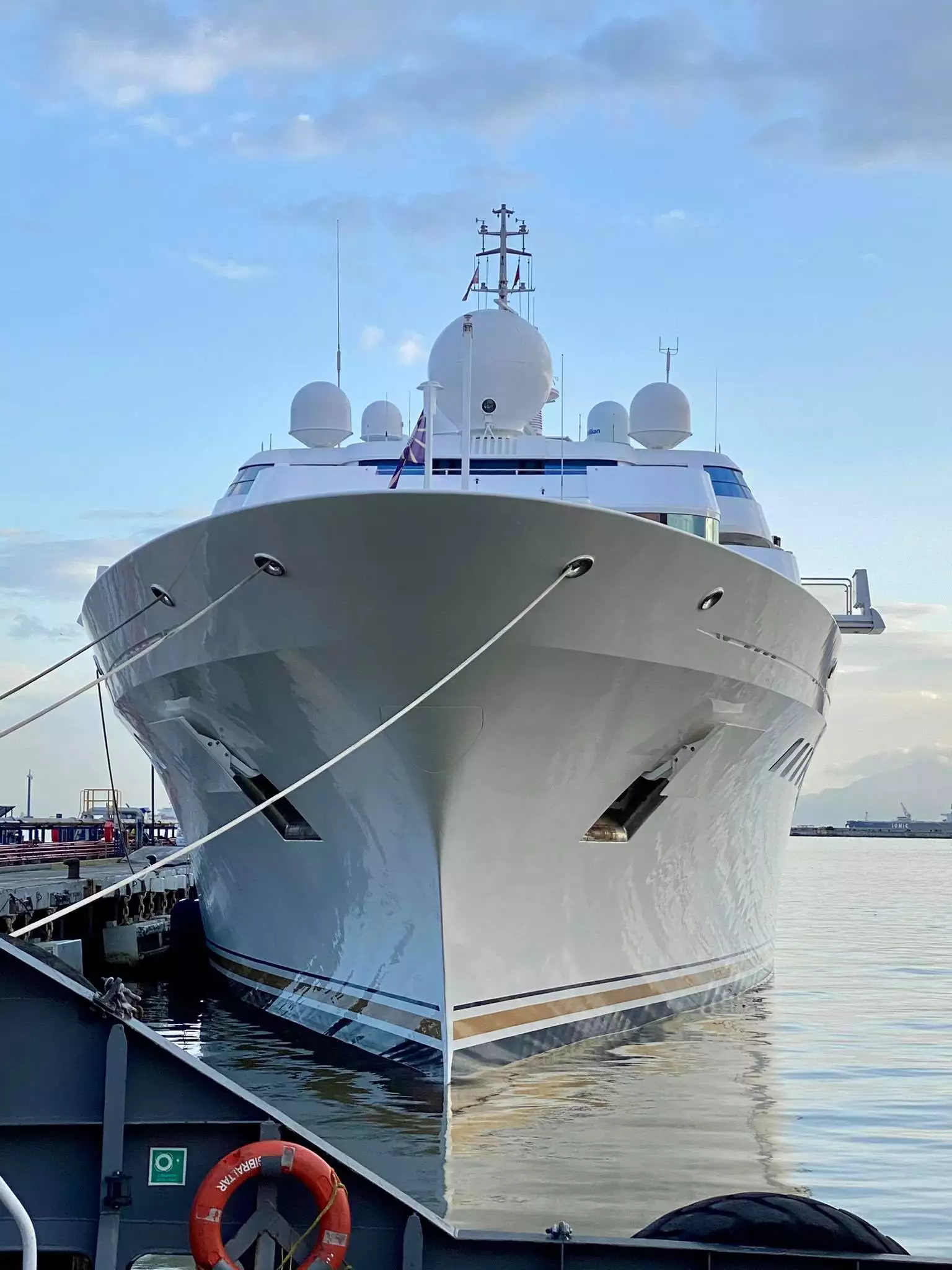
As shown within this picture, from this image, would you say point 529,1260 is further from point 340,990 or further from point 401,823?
point 340,990

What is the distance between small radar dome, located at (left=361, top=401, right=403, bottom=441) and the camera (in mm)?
19734

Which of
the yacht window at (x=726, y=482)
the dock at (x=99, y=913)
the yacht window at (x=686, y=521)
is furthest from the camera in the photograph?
the dock at (x=99, y=913)

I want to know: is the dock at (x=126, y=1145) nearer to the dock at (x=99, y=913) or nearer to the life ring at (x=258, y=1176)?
the life ring at (x=258, y=1176)

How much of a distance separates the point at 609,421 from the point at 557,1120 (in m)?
12.5

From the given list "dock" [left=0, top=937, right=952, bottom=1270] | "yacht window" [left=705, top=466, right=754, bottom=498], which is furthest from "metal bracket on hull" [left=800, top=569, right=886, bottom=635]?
"dock" [left=0, top=937, right=952, bottom=1270]

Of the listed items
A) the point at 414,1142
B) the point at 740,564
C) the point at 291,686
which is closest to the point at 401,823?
the point at 291,686

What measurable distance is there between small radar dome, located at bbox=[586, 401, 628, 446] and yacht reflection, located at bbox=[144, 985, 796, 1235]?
967 centimetres

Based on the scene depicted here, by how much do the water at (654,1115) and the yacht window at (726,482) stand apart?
6.00m

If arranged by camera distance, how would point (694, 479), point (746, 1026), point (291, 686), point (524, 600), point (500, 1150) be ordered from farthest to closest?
point (694, 479) → point (746, 1026) → point (291, 686) → point (524, 600) → point (500, 1150)

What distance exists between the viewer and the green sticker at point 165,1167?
199 inches

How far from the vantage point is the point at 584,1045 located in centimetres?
1080

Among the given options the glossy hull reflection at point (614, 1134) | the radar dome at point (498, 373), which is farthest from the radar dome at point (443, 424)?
the glossy hull reflection at point (614, 1134)

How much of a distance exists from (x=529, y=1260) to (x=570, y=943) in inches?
226

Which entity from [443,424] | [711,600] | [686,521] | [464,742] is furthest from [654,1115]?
[443,424]
